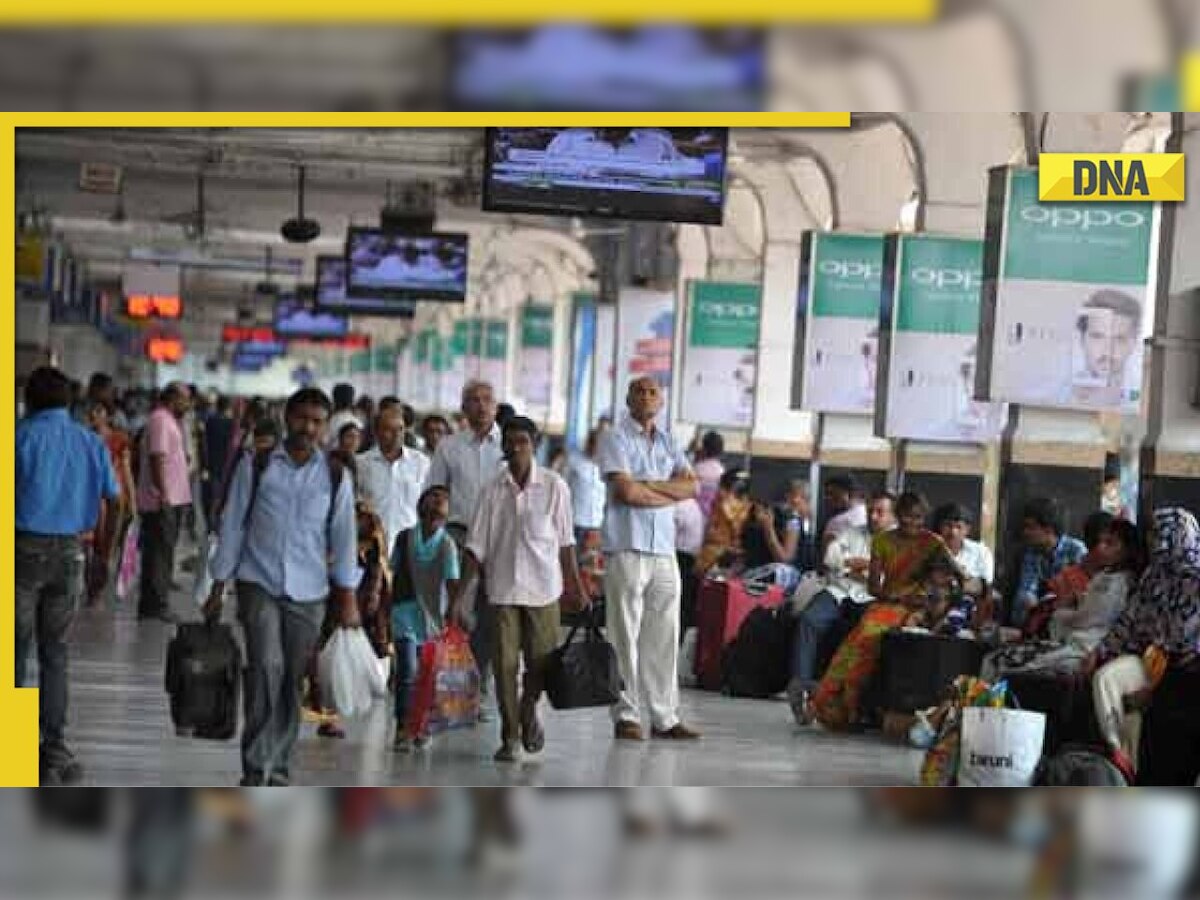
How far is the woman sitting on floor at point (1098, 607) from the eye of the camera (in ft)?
38.0

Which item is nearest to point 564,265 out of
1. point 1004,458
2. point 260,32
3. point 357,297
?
point 357,297

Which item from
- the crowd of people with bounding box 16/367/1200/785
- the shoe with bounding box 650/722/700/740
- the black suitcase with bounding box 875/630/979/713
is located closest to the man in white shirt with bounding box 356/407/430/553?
the crowd of people with bounding box 16/367/1200/785

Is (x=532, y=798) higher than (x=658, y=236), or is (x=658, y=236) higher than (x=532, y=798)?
(x=658, y=236)

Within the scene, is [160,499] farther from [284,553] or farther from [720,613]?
[284,553]

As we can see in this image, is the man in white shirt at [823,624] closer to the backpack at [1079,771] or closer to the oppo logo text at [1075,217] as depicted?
the oppo logo text at [1075,217]

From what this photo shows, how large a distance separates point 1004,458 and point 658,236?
13.8 meters

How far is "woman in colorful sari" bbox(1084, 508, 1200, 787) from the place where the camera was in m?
10.6

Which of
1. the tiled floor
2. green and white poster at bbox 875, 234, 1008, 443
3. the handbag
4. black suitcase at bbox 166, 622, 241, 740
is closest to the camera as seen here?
black suitcase at bbox 166, 622, 241, 740

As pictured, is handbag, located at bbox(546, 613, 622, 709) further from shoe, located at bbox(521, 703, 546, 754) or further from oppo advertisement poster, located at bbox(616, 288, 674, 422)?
oppo advertisement poster, located at bbox(616, 288, 674, 422)

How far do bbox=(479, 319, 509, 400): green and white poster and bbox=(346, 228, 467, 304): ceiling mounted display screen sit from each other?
17147 mm

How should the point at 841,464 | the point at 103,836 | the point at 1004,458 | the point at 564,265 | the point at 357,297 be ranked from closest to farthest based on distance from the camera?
the point at 103,836, the point at 1004,458, the point at 841,464, the point at 357,297, the point at 564,265

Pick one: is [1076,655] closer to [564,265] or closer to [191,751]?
[191,751]

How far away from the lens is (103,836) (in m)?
9.61

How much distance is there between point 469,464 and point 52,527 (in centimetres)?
308
